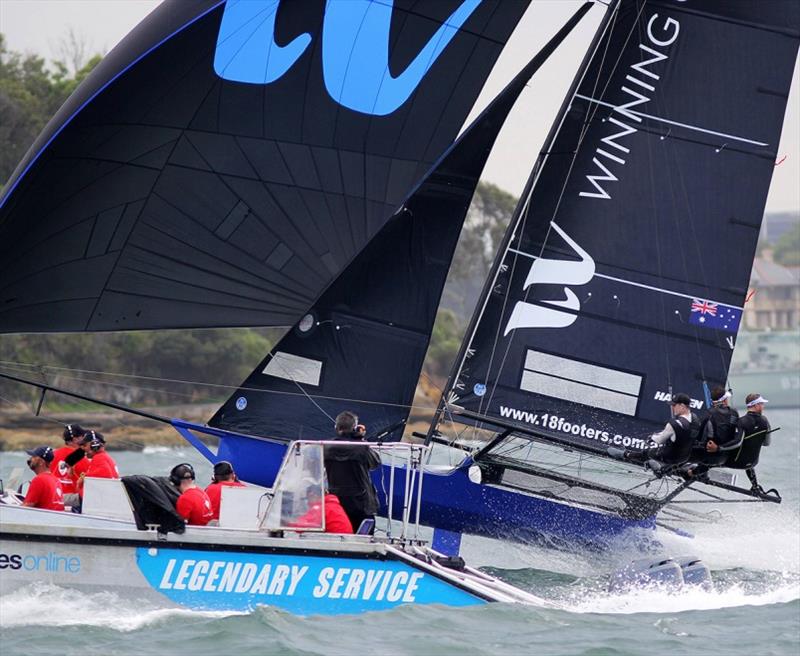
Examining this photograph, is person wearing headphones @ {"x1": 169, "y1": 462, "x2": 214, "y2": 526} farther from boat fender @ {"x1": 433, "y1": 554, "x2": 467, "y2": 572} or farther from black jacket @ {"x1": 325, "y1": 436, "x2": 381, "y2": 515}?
boat fender @ {"x1": 433, "y1": 554, "x2": 467, "y2": 572}

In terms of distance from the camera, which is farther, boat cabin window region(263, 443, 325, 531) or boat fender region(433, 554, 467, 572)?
boat fender region(433, 554, 467, 572)

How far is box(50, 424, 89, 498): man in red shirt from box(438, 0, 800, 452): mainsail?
3.13m

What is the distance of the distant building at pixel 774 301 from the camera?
8500 centimetres

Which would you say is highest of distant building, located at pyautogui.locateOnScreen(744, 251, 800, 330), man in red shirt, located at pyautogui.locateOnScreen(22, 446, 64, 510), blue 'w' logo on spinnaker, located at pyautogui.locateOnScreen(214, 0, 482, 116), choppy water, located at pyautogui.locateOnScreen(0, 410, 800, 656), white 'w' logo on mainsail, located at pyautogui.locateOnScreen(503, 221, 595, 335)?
distant building, located at pyautogui.locateOnScreen(744, 251, 800, 330)

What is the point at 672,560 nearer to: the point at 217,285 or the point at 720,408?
the point at 720,408

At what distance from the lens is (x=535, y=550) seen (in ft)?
40.4

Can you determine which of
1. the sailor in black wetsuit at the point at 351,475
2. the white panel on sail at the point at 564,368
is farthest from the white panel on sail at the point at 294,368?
the sailor in black wetsuit at the point at 351,475

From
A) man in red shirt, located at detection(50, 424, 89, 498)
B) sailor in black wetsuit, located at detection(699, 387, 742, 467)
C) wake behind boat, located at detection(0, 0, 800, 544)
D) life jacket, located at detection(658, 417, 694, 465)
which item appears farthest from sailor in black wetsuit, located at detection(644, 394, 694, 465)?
man in red shirt, located at detection(50, 424, 89, 498)

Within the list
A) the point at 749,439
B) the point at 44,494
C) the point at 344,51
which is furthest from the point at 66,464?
the point at 749,439

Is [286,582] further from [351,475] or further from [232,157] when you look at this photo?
[232,157]

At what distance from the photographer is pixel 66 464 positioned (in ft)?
34.3

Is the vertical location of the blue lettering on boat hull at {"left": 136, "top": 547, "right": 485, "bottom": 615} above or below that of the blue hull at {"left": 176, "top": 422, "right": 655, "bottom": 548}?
→ below

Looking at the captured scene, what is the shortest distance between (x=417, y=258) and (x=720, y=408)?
2.74m

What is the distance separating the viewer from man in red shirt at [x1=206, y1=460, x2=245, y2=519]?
374 inches
